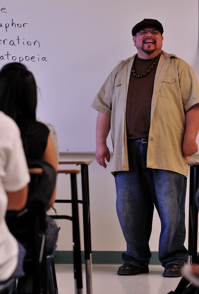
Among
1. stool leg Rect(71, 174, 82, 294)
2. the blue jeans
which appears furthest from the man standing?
stool leg Rect(71, 174, 82, 294)

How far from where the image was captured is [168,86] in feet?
10.3

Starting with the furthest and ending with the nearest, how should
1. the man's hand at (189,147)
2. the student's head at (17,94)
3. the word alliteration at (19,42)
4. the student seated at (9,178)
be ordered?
the word alliteration at (19,42) → the man's hand at (189,147) → the student's head at (17,94) → the student seated at (9,178)

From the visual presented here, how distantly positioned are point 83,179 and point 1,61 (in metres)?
1.54

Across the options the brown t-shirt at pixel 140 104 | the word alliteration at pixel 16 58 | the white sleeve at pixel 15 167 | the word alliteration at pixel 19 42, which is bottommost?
the white sleeve at pixel 15 167

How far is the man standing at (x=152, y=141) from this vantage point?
3096 mm

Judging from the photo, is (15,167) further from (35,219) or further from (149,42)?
(149,42)

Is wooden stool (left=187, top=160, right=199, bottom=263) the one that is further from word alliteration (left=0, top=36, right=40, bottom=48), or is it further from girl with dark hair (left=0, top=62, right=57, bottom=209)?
word alliteration (left=0, top=36, right=40, bottom=48)

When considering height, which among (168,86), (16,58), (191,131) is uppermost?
(16,58)

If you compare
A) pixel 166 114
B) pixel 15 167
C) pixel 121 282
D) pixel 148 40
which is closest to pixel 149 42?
pixel 148 40

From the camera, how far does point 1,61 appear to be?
12.1ft

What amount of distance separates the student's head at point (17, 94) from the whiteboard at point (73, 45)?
1.78 m

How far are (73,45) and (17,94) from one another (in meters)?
1.98

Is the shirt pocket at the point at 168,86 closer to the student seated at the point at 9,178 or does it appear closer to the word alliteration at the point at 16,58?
the word alliteration at the point at 16,58

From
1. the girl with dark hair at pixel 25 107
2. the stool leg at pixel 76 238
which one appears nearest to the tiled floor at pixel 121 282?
the stool leg at pixel 76 238
